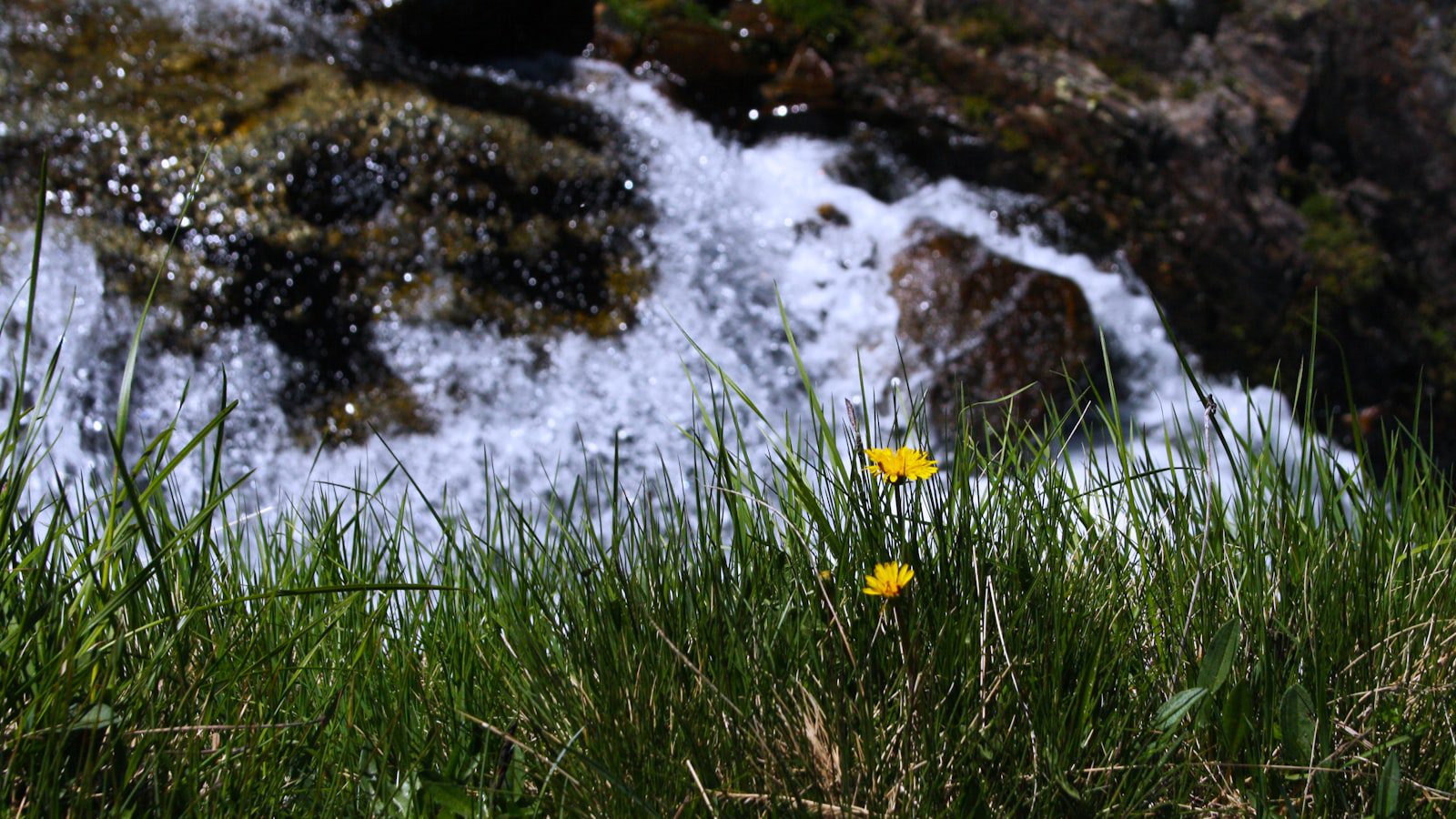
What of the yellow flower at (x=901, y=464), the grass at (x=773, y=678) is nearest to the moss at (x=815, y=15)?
the grass at (x=773, y=678)

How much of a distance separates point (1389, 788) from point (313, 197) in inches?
205

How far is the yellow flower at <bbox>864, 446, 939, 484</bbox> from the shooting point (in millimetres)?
1375

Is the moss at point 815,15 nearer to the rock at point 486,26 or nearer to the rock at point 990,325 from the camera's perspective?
the rock at point 486,26

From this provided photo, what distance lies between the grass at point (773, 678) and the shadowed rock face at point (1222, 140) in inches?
188

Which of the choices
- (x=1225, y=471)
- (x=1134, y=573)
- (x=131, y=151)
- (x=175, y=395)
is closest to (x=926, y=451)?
(x=1134, y=573)

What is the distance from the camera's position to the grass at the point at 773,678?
130cm

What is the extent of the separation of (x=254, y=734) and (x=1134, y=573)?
1329 mm

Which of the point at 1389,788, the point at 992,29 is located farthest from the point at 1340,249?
the point at 1389,788

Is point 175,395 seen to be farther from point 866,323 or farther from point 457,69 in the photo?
point 866,323

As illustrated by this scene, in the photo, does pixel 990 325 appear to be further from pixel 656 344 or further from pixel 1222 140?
pixel 1222 140

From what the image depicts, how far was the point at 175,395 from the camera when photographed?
15.6 ft

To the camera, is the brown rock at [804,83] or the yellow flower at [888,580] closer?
the yellow flower at [888,580]

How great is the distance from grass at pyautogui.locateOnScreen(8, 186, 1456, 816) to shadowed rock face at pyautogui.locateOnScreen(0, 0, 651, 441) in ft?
11.2

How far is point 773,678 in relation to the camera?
1.40 m
